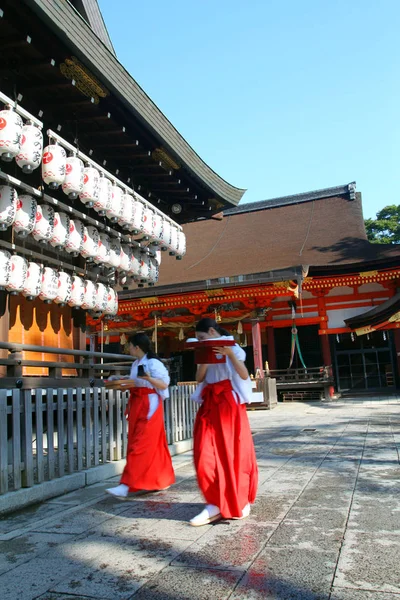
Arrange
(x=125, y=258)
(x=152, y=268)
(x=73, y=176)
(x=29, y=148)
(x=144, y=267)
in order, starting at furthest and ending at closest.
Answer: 1. (x=152, y=268)
2. (x=144, y=267)
3. (x=125, y=258)
4. (x=73, y=176)
5. (x=29, y=148)

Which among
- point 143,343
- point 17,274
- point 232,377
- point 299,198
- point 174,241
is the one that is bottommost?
point 232,377

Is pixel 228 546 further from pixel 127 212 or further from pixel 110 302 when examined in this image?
pixel 110 302

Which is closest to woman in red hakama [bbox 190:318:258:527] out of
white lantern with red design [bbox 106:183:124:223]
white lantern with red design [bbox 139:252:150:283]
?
white lantern with red design [bbox 106:183:124:223]

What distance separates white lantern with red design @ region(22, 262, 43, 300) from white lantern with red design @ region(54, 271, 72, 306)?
447 millimetres

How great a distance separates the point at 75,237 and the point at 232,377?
4.59m

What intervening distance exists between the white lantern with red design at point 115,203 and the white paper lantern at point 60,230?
68 cm

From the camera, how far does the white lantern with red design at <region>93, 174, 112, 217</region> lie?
278 inches

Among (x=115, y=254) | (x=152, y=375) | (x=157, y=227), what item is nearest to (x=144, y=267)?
(x=157, y=227)

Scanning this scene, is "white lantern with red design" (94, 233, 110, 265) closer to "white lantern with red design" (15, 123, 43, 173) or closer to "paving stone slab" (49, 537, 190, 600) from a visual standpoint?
"white lantern with red design" (15, 123, 43, 173)

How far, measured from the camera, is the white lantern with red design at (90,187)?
681cm

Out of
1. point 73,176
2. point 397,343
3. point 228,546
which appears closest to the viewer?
point 228,546

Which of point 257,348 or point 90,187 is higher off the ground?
point 90,187

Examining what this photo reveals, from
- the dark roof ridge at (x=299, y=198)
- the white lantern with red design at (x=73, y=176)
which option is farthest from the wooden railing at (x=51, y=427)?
the dark roof ridge at (x=299, y=198)

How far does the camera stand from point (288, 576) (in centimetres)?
218
